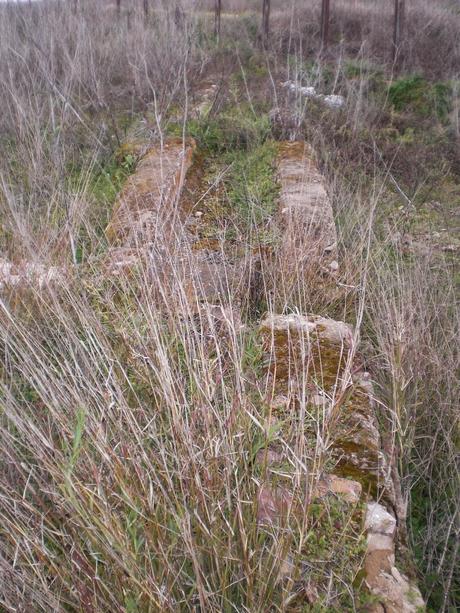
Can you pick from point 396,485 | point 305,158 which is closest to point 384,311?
point 396,485

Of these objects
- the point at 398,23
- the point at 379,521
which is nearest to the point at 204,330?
the point at 379,521

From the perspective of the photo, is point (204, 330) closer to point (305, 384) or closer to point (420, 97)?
point (305, 384)

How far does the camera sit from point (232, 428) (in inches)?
61.0

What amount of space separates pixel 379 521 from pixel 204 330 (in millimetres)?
1216

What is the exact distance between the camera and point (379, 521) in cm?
179

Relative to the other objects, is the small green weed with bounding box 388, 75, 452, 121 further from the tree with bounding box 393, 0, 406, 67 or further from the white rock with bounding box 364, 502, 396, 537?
the white rock with bounding box 364, 502, 396, 537

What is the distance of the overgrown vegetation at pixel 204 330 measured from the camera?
1.43 m

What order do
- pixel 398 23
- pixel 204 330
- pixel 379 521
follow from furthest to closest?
pixel 398 23
pixel 204 330
pixel 379 521

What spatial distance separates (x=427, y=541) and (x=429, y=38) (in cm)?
910

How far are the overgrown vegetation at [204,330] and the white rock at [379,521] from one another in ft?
0.38

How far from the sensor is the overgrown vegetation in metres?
1.43

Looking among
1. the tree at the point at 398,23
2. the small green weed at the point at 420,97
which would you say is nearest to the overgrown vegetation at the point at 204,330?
the small green weed at the point at 420,97

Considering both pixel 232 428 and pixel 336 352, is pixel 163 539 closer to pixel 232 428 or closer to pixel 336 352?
pixel 232 428

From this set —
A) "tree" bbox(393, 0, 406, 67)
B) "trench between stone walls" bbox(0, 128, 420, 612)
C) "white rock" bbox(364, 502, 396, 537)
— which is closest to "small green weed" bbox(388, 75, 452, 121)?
"tree" bbox(393, 0, 406, 67)
